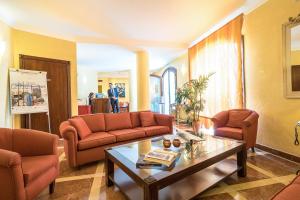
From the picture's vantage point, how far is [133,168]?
5.21 ft

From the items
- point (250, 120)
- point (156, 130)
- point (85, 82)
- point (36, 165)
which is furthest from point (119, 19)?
point (85, 82)

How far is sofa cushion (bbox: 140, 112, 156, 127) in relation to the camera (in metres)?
3.79

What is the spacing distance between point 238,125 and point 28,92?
4.45 metres

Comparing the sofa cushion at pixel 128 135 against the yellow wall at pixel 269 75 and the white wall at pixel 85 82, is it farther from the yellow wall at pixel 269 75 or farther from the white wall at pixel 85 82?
the white wall at pixel 85 82

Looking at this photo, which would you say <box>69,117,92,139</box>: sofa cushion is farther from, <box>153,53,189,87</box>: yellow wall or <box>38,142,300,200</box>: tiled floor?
<box>153,53,189,87</box>: yellow wall

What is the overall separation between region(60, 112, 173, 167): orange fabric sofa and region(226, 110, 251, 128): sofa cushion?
121 cm

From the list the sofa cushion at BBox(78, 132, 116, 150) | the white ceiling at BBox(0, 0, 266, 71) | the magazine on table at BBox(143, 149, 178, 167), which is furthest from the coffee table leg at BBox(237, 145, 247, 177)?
the white ceiling at BBox(0, 0, 266, 71)

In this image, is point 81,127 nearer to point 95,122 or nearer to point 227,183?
point 95,122

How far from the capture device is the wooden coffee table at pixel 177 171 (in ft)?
4.66

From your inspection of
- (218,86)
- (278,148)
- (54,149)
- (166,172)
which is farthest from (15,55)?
(278,148)

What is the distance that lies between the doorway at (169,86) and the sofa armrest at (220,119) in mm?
3688

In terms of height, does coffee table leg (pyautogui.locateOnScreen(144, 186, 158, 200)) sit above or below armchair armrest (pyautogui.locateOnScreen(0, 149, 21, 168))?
below

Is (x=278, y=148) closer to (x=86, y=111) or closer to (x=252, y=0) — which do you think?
(x=252, y=0)

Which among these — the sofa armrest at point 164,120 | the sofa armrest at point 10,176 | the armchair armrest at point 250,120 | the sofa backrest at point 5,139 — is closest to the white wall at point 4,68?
the sofa backrest at point 5,139
